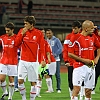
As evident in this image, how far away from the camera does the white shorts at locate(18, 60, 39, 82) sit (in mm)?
10977

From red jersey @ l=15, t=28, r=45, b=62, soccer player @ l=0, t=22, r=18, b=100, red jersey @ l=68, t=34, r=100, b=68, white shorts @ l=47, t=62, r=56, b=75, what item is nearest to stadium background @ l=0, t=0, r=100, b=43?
white shorts @ l=47, t=62, r=56, b=75

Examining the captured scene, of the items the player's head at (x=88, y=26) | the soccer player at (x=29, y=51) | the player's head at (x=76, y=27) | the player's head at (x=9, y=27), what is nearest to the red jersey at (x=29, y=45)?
the soccer player at (x=29, y=51)

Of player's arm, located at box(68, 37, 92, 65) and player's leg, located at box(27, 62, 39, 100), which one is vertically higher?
player's arm, located at box(68, 37, 92, 65)

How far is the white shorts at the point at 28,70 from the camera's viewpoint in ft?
36.0

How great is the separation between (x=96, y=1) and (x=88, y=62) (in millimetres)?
36242

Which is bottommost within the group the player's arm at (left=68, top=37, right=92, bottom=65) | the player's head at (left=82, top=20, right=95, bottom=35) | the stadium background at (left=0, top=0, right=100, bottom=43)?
the player's arm at (left=68, top=37, right=92, bottom=65)

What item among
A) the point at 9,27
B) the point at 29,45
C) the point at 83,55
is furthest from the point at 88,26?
the point at 9,27

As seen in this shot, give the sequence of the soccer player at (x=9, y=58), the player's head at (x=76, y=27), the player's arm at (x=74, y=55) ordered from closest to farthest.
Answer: the player's arm at (x=74, y=55) < the player's head at (x=76, y=27) < the soccer player at (x=9, y=58)

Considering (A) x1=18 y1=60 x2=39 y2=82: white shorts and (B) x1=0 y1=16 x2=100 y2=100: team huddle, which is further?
(A) x1=18 y1=60 x2=39 y2=82: white shorts

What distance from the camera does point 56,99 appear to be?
13.3 meters

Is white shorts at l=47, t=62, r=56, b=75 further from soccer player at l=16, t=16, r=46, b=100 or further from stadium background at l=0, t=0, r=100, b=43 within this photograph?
stadium background at l=0, t=0, r=100, b=43

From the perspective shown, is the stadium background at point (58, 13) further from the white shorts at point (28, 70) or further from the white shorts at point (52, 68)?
the white shorts at point (28, 70)

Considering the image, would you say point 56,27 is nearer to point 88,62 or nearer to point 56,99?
point 56,99

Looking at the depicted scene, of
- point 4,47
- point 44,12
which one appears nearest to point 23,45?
point 4,47
